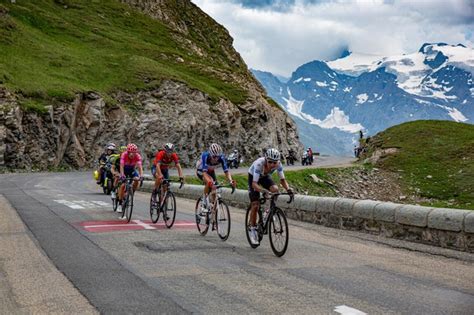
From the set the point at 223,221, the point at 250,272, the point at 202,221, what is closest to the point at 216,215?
the point at 223,221

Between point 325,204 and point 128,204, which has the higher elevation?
point 325,204

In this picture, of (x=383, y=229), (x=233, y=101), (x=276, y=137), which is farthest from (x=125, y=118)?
(x=383, y=229)

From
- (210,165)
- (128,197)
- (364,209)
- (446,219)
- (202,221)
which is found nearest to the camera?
(446,219)

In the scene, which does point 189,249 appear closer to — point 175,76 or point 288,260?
point 288,260

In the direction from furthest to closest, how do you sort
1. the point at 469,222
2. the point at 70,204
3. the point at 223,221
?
the point at 70,204 < the point at 223,221 < the point at 469,222

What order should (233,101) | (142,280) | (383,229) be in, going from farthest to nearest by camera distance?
1. (233,101)
2. (383,229)
3. (142,280)

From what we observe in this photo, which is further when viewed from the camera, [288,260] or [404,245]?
[404,245]

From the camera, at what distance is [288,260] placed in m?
9.52

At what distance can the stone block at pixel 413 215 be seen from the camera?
11.6 meters

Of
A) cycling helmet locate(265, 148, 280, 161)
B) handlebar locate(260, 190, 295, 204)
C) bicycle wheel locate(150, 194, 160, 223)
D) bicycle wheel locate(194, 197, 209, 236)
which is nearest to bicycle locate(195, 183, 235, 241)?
bicycle wheel locate(194, 197, 209, 236)

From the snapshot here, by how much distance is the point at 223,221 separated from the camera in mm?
11844

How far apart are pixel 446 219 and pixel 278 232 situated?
3.71m

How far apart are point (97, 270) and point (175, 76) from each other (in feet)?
186

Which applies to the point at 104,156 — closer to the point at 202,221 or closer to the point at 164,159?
the point at 164,159
